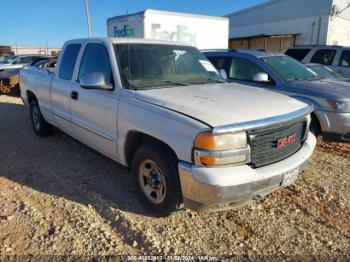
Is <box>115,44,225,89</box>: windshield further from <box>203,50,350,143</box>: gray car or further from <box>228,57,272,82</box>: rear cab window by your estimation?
<box>228,57,272,82</box>: rear cab window

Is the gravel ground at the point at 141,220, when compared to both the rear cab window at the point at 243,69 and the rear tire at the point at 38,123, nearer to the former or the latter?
the rear tire at the point at 38,123

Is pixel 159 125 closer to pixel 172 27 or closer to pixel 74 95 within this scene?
pixel 74 95

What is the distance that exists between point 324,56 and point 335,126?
6297 mm

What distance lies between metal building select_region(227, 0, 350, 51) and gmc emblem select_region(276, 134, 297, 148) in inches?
783

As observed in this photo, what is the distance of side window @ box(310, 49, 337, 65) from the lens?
402 inches

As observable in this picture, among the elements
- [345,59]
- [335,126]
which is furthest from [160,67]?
[345,59]

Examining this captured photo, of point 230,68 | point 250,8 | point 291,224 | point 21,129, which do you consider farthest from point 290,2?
point 291,224

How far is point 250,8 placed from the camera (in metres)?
25.2

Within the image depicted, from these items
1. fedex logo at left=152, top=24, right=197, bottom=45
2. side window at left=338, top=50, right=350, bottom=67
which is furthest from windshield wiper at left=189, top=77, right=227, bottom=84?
side window at left=338, top=50, right=350, bottom=67

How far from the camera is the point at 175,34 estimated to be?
10648mm

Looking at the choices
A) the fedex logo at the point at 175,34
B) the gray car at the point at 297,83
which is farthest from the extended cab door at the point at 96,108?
the fedex logo at the point at 175,34

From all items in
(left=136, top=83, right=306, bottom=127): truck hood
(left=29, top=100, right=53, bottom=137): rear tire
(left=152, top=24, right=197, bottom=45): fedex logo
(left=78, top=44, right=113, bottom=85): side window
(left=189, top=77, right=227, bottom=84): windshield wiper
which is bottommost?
(left=29, top=100, right=53, bottom=137): rear tire

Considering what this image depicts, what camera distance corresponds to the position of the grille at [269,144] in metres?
2.76

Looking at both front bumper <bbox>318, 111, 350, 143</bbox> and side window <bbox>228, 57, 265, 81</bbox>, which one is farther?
side window <bbox>228, 57, 265, 81</bbox>
